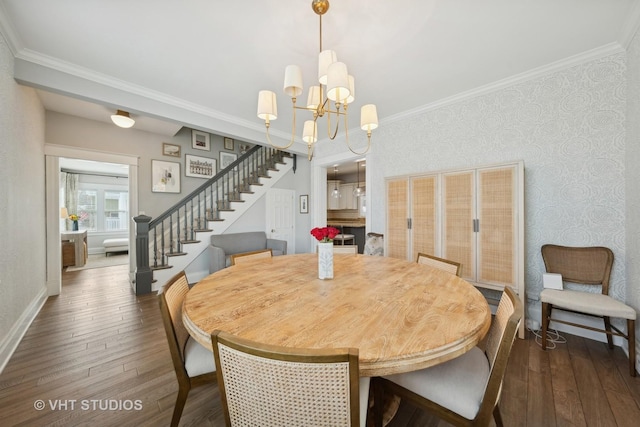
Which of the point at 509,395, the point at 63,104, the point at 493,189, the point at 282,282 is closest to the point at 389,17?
the point at 493,189

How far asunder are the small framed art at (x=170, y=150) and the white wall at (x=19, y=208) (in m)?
1.73

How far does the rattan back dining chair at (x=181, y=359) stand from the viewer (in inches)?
44.6

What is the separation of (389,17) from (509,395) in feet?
8.95

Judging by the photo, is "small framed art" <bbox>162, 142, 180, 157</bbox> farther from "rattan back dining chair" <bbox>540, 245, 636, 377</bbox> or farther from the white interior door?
"rattan back dining chair" <bbox>540, 245, 636, 377</bbox>

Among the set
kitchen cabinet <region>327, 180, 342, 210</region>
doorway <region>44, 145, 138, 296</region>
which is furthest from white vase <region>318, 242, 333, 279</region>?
kitchen cabinet <region>327, 180, 342, 210</region>

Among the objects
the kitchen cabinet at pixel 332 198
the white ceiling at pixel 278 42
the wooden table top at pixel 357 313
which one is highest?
the white ceiling at pixel 278 42

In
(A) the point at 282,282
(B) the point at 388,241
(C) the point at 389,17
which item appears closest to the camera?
(A) the point at 282,282

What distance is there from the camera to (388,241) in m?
Result: 3.21

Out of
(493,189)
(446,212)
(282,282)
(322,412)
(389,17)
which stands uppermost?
(389,17)

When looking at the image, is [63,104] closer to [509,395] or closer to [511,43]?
[511,43]

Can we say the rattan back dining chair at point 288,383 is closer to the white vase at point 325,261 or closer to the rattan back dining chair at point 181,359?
the rattan back dining chair at point 181,359

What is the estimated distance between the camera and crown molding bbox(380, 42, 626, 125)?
6.95 feet

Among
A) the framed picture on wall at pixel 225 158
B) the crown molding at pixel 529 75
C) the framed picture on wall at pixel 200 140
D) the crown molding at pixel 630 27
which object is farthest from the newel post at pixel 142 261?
the crown molding at pixel 630 27

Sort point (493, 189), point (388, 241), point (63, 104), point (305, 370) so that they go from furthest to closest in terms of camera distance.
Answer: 1. point (63, 104)
2. point (388, 241)
3. point (493, 189)
4. point (305, 370)
